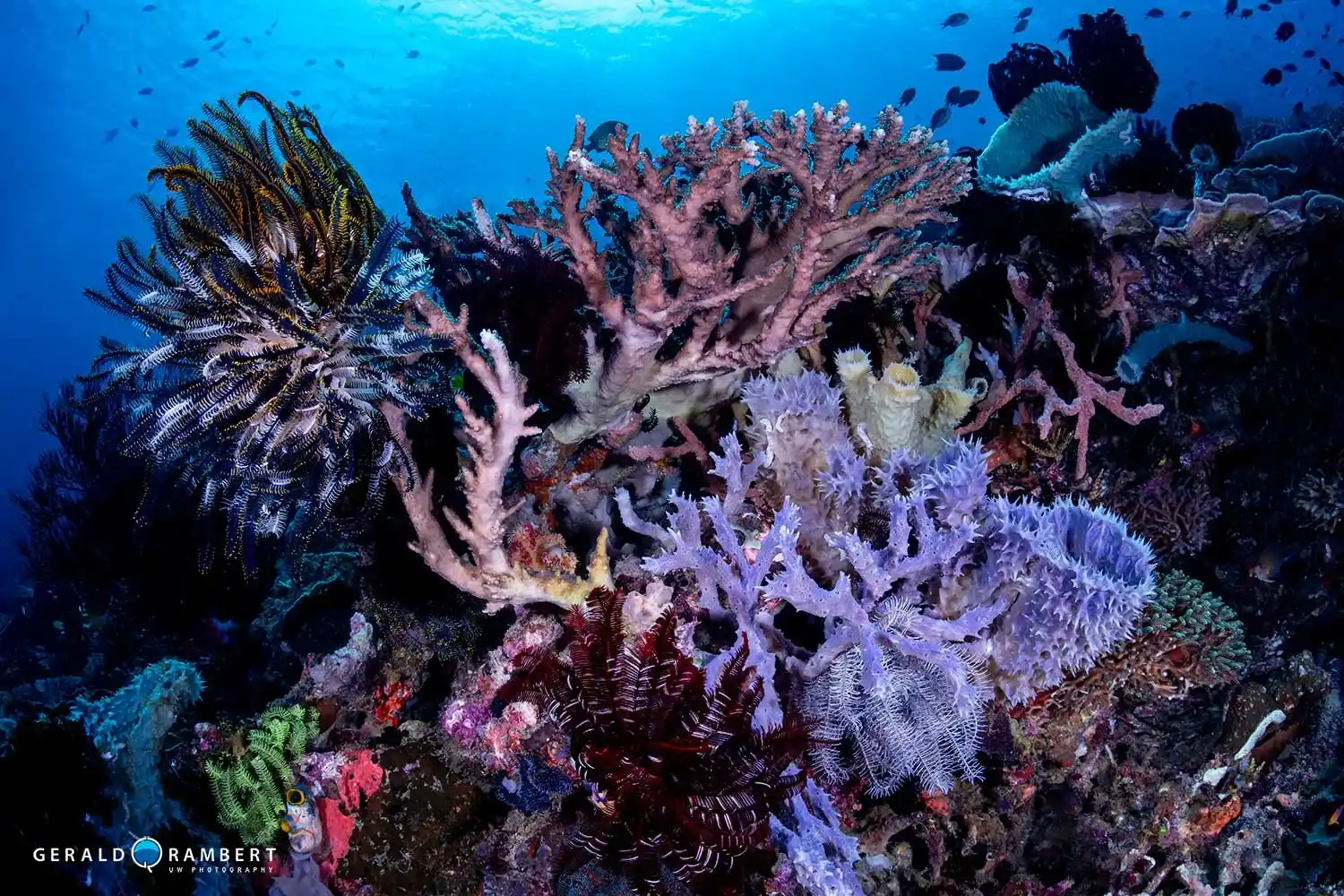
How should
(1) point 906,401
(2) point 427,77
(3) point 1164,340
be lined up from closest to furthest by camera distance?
(1) point 906,401
(3) point 1164,340
(2) point 427,77

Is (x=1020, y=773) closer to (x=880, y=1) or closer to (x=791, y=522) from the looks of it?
(x=791, y=522)

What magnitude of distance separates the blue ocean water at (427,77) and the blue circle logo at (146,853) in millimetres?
50464

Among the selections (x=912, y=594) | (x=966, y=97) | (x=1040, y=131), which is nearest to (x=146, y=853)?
(x=912, y=594)

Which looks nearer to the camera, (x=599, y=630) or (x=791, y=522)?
(x=599, y=630)

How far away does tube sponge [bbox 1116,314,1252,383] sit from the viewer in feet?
14.4

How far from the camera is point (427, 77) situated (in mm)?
61500

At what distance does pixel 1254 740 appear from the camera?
3.85 metres

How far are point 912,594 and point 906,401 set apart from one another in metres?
1.05

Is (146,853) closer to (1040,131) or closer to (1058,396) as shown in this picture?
(1058,396)

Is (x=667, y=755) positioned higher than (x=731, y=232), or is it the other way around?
(x=731, y=232)

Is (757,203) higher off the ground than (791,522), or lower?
higher

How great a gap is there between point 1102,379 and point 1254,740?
2.29m

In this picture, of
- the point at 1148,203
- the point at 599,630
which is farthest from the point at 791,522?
the point at 1148,203

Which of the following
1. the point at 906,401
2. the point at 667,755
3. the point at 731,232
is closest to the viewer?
the point at 667,755
